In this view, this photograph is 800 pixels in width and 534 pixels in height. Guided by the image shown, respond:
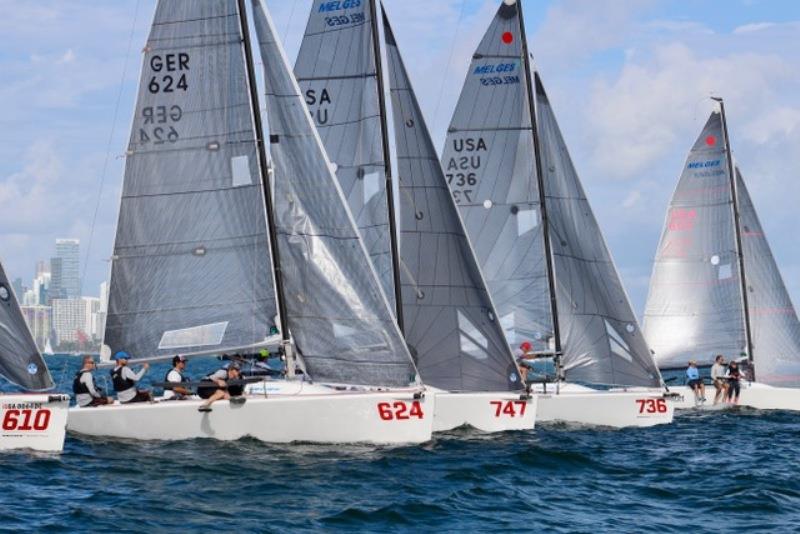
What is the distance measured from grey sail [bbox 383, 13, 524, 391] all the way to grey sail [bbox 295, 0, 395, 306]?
1.59ft

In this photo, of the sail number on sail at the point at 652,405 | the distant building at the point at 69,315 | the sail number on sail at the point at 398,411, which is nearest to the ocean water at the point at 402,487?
the sail number on sail at the point at 398,411

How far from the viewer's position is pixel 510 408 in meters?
25.6

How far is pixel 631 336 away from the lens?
29.8 metres

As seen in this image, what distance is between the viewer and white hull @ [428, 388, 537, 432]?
999 inches

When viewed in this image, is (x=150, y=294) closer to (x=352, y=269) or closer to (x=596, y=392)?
(x=352, y=269)

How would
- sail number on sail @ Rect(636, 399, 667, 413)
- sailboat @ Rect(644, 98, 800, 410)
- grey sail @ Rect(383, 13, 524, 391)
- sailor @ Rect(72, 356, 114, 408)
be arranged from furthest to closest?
sailboat @ Rect(644, 98, 800, 410)
sail number on sail @ Rect(636, 399, 667, 413)
grey sail @ Rect(383, 13, 524, 391)
sailor @ Rect(72, 356, 114, 408)

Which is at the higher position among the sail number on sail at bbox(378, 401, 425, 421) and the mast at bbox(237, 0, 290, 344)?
the mast at bbox(237, 0, 290, 344)

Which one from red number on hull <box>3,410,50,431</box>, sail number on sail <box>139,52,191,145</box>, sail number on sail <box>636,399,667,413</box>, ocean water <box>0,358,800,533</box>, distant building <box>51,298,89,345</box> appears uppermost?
distant building <box>51,298,89,345</box>

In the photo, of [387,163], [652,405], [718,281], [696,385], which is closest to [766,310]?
[718,281]

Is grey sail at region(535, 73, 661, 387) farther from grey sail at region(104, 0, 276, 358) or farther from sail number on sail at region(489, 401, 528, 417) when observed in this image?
grey sail at region(104, 0, 276, 358)

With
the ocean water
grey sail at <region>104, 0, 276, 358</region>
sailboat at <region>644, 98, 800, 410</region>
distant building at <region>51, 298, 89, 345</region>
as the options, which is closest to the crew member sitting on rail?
sailboat at <region>644, 98, 800, 410</region>

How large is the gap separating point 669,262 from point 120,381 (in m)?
19.8

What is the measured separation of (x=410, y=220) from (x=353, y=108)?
233 centimetres

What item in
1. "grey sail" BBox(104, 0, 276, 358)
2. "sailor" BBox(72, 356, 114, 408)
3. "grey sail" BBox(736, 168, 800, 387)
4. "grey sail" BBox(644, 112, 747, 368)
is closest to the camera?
"sailor" BBox(72, 356, 114, 408)
